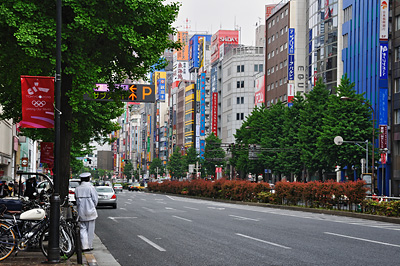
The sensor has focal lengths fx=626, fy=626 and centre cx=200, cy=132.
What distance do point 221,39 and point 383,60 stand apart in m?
81.7

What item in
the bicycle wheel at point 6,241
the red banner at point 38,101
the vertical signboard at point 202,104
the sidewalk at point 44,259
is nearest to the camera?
the sidewalk at point 44,259

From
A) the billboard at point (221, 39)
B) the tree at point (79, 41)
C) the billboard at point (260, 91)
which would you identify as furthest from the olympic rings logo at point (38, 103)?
the billboard at point (221, 39)

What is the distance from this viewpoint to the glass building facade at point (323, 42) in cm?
8231

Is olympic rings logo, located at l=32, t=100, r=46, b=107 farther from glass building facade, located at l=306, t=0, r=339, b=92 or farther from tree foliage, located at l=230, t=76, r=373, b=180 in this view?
glass building facade, located at l=306, t=0, r=339, b=92

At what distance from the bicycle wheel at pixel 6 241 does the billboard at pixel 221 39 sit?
13153 cm

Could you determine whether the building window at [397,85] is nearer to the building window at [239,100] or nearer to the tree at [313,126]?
the tree at [313,126]

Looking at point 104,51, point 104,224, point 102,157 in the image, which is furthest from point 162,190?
point 104,51

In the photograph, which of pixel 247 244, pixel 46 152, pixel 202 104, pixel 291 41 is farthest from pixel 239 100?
pixel 247 244

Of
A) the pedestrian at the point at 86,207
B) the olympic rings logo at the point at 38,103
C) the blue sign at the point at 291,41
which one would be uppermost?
the blue sign at the point at 291,41

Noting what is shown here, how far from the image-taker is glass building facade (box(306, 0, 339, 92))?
3240 inches

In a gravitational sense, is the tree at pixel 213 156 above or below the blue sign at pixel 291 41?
below

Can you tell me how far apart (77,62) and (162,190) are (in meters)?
70.3

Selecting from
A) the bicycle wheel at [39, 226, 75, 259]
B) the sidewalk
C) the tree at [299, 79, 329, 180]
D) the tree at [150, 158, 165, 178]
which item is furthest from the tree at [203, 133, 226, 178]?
the bicycle wheel at [39, 226, 75, 259]

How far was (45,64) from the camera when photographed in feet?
49.4
